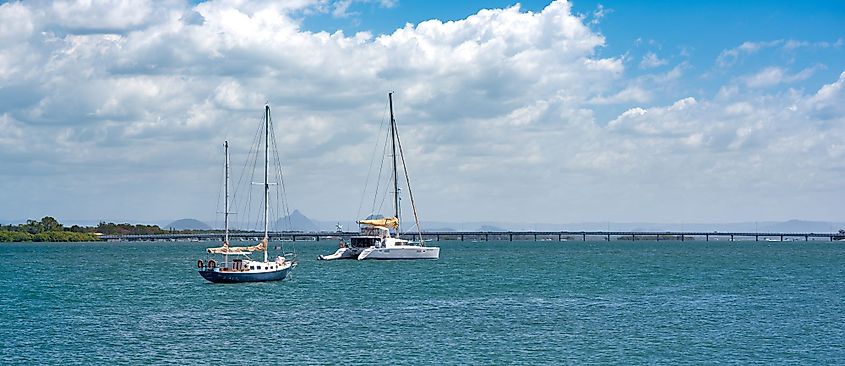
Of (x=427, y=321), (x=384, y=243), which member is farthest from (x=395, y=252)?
(x=427, y=321)

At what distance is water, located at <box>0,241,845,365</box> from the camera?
46062 millimetres

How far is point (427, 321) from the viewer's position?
58.1m

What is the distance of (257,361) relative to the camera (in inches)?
1759

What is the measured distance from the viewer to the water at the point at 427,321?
151 feet

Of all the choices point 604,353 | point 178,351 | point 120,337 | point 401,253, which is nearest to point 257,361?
point 178,351

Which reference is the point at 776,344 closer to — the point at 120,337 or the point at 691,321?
the point at 691,321

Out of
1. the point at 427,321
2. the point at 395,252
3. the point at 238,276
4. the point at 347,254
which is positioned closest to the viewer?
the point at 427,321

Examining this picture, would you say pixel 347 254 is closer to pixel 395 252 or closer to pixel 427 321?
pixel 395 252

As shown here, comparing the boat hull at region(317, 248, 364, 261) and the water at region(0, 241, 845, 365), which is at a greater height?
the boat hull at region(317, 248, 364, 261)

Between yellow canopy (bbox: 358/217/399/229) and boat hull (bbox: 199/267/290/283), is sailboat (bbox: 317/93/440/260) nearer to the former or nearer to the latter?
yellow canopy (bbox: 358/217/399/229)

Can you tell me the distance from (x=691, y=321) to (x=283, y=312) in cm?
2501

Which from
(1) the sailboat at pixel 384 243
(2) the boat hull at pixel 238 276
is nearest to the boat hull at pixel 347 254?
(1) the sailboat at pixel 384 243

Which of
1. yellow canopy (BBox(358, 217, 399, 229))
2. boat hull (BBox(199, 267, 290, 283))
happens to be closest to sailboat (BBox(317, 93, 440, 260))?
yellow canopy (BBox(358, 217, 399, 229))

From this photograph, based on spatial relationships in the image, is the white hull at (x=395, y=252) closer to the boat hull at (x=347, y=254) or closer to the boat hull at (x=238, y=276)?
the boat hull at (x=347, y=254)
